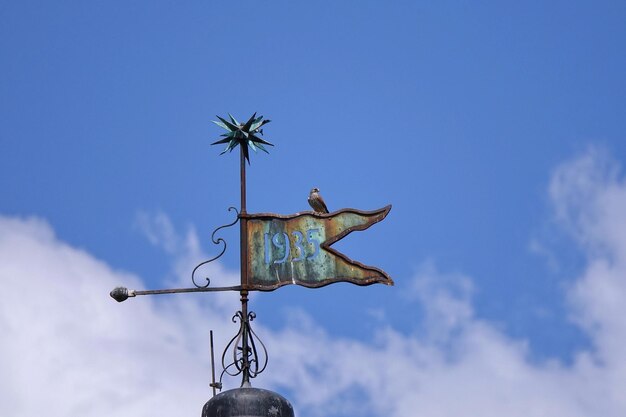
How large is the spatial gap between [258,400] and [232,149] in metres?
1.95

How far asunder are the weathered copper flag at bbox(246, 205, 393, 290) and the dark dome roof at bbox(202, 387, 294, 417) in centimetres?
88

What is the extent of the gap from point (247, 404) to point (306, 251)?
135cm

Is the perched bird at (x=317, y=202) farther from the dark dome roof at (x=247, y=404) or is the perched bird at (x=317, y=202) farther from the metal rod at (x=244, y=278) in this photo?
the dark dome roof at (x=247, y=404)

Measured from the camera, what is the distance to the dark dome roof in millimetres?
7164

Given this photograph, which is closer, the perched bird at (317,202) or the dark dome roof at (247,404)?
the dark dome roof at (247,404)

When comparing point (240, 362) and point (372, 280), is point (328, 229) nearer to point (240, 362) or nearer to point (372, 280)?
point (372, 280)

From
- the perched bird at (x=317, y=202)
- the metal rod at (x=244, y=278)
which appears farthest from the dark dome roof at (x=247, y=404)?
the perched bird at (x=317, y=202)

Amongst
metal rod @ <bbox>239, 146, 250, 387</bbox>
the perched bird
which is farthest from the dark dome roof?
the perched bird

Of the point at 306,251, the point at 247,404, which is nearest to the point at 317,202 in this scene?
the point at 306,251

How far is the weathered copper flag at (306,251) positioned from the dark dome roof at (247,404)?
0.88m

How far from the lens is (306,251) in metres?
8.05

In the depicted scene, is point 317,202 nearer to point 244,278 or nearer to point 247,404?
point 244,278

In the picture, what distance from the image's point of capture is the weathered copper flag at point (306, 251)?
791 cm

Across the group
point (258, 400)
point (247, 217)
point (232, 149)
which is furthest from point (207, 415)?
point (232, 149)
